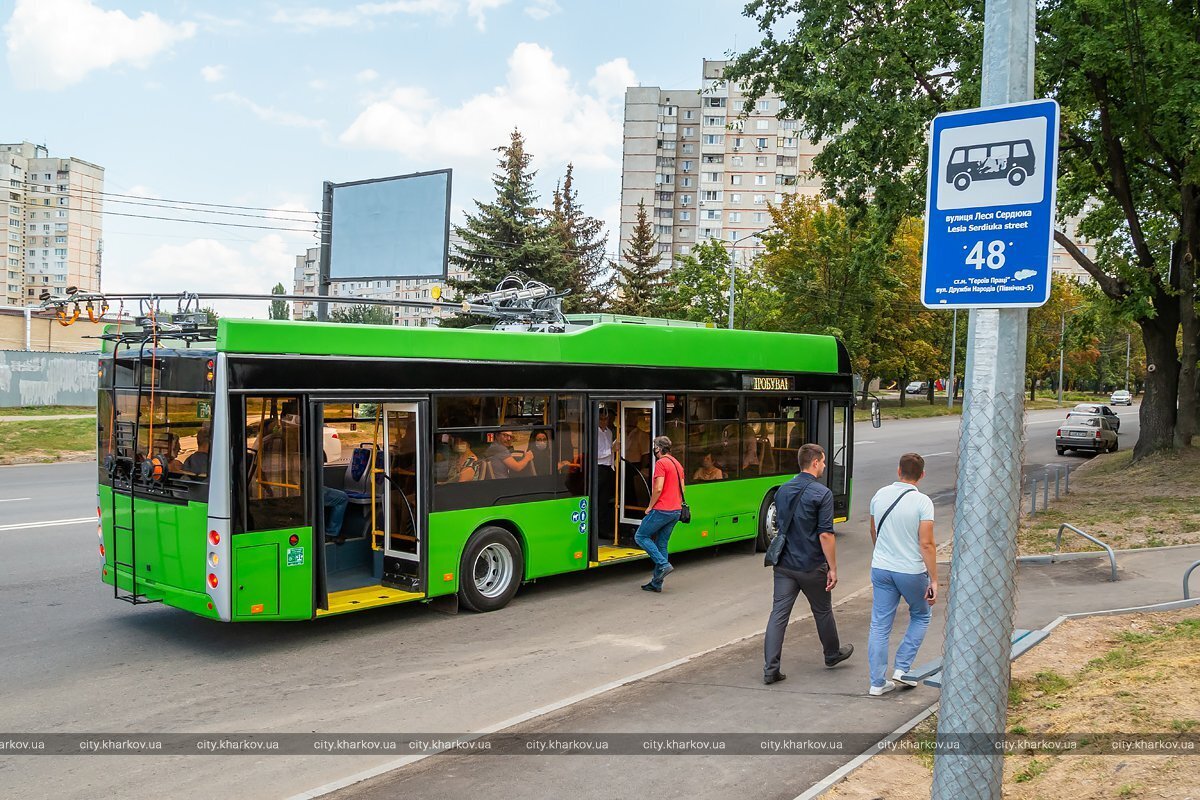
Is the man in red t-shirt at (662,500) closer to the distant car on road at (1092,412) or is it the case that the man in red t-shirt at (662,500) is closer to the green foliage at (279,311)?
the green foliage at (279,311)

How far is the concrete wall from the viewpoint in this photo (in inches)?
1394

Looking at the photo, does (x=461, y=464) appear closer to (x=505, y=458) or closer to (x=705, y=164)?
(x=505, y=458)

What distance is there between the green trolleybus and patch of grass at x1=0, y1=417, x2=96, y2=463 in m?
16.9

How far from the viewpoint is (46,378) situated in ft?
119

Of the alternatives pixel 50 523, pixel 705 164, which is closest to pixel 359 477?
pixel 50 523

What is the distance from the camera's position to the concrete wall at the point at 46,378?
35.4 meters

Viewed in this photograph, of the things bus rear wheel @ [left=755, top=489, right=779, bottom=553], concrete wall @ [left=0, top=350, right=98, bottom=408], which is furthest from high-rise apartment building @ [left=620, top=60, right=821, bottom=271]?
bus rear wheel @ [left=755, top=489, right=779, bottom=553]

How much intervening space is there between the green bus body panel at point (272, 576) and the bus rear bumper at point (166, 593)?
0.96 feet

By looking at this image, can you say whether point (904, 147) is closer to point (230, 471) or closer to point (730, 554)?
point (730, 554)

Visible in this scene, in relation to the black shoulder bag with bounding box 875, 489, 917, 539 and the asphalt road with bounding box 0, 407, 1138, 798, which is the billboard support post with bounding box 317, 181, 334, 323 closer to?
the asphalt road with bounding box 0, 407, 1138, 798

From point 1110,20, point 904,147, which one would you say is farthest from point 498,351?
point 1110,20

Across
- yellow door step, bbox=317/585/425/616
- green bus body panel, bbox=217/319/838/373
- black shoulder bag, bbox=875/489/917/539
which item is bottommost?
yellow door step, bbox=317/585/425/616

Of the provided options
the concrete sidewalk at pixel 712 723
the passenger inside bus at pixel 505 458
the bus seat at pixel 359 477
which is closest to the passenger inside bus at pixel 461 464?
the passenger inside bus at pixel 505 458

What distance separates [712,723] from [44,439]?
25.2 metres
